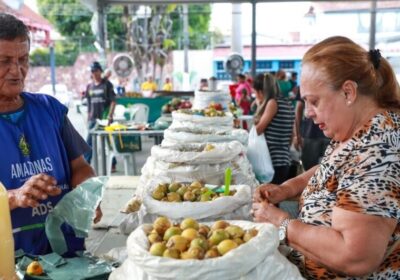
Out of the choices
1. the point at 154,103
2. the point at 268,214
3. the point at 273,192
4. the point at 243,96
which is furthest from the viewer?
the point at 154,103

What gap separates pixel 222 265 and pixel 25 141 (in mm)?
872

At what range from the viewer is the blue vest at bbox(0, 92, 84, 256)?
1560 millimetres

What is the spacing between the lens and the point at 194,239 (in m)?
1.22

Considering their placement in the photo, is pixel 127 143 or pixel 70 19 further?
pixel 70 19

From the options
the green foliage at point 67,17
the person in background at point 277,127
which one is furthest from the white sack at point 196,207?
the green foliage at point 67,17

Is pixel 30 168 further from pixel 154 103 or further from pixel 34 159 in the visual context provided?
pixel 154 103

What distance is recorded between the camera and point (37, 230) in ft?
5.26

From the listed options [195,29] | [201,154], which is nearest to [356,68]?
[201,154]

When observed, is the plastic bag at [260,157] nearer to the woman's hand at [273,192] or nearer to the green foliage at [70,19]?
the woman's hand at [273,192]

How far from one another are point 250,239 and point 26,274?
2.09 feet

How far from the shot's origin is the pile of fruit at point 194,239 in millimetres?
1171

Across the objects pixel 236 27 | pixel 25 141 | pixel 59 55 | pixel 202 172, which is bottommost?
pixel 202 172

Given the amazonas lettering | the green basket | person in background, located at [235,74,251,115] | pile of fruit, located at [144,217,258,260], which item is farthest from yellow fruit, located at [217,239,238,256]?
person in background, located at [235,74,251,115]

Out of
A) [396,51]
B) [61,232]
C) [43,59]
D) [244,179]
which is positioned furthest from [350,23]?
[61,232]
